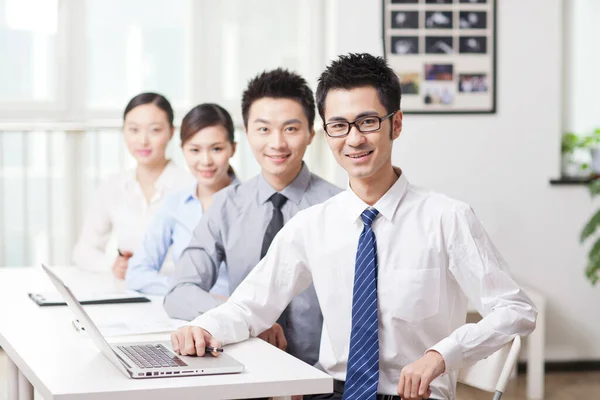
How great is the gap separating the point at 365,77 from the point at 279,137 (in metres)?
0.44

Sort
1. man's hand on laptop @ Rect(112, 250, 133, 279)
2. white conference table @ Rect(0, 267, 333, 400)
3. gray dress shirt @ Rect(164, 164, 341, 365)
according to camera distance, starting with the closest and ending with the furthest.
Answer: white conference table @ Rect(0, 267, 333, 400) → gray dress shirt @ Rect(164, 164, 341, 365) → man's hand on laptop @ Rect(112, 250, 133, 279)

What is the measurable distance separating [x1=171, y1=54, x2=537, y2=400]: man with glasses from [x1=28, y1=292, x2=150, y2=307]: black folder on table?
1.69 feet

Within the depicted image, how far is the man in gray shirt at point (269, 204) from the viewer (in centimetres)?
228

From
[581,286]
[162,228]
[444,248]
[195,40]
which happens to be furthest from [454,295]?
[195,40]

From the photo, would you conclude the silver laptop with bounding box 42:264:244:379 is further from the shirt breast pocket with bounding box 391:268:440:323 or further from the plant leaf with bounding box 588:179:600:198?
the plant leaf with bounding box 588:179:600:198

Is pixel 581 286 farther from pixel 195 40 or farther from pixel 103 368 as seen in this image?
pixel 103 368

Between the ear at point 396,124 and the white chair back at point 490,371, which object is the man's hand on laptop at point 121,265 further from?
the white chair back at point 490,371

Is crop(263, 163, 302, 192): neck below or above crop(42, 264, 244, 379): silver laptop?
above

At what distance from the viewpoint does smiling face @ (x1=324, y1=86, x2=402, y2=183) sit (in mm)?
1917

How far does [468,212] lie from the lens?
1896 mm

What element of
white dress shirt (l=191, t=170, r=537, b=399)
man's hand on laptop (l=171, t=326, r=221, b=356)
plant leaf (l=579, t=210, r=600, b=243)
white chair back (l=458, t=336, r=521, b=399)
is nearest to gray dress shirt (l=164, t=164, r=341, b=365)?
white dress shirt (l=191, t=170, r=537, b=399)

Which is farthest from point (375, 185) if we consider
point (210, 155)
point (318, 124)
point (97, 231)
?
point (318, 124)

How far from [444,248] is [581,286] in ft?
8.88

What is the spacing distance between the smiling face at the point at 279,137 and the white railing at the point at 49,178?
2209mm
